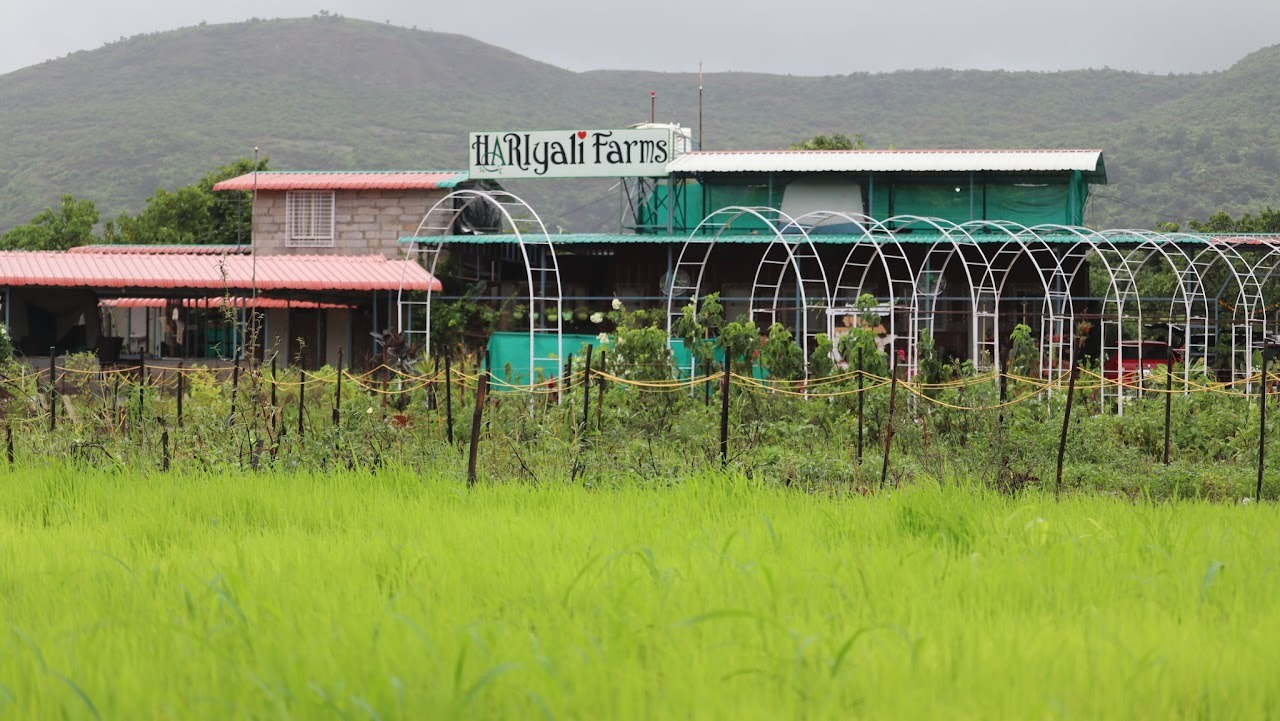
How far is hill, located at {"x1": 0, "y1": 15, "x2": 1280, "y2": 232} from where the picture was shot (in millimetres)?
59438

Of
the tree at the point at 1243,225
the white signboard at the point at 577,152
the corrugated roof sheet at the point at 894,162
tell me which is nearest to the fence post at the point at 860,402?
the corrugated roof sheet at the point at 894,162

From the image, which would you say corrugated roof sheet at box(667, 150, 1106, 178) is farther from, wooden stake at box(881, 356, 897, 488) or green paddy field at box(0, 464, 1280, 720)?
green paddy field at box(0, 464, 1280, 720)

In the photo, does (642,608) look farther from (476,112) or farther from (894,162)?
(476,112)

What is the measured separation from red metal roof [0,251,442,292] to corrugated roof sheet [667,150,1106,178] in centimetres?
637

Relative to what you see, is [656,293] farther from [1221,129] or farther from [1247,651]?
[1221,129]

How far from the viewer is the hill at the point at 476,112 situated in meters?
59.4

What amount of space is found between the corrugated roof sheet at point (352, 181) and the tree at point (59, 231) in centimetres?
1178

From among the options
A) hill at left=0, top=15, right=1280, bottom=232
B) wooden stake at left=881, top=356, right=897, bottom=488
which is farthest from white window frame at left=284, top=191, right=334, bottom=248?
hill at left=0, top=15, right=1280, bottom=232

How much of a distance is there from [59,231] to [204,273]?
57.0 feet

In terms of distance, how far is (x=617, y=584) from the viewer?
4.94 m

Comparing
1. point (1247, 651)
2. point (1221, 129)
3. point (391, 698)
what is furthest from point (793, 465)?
point (1221, 129)

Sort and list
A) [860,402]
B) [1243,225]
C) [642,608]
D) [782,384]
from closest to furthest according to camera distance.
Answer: [642,608], [860,402], [782,384], [1243,225]

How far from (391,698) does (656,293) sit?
2348 cm

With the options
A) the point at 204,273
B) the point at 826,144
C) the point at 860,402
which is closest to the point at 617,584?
the point at 860,402
